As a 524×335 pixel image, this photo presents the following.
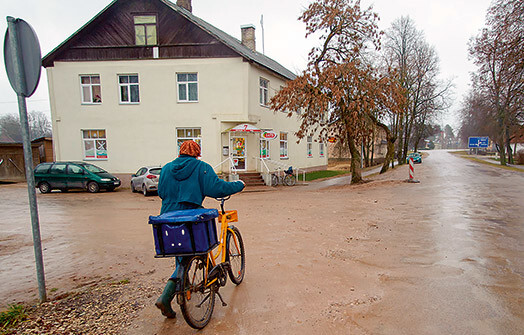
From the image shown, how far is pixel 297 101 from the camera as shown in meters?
15.0

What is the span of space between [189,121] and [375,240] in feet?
49.0

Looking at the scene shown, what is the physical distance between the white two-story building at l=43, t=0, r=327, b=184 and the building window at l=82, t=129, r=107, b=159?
0.21 feet

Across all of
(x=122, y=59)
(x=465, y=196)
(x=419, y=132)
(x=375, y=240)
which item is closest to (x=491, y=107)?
(x=419, y=132)

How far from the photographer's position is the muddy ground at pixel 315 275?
313cm

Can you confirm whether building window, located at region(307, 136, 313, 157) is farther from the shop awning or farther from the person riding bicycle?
the person riding bicycle

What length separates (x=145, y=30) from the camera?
61.4 feet

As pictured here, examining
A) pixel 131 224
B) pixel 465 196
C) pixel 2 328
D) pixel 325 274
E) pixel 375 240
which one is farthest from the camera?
pixel 465 196

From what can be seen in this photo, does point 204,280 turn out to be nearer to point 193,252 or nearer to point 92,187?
point 193,252

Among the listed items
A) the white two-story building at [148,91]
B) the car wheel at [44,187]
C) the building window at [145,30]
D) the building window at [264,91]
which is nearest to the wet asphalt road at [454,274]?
the white two-story building at [148,91]

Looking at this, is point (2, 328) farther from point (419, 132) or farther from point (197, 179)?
point (419, 132)

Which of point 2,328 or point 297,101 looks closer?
point 2,328

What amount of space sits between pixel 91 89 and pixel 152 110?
4260 millimetres

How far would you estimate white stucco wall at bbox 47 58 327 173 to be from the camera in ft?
60.5

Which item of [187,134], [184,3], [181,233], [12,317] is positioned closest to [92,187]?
[187,134]
